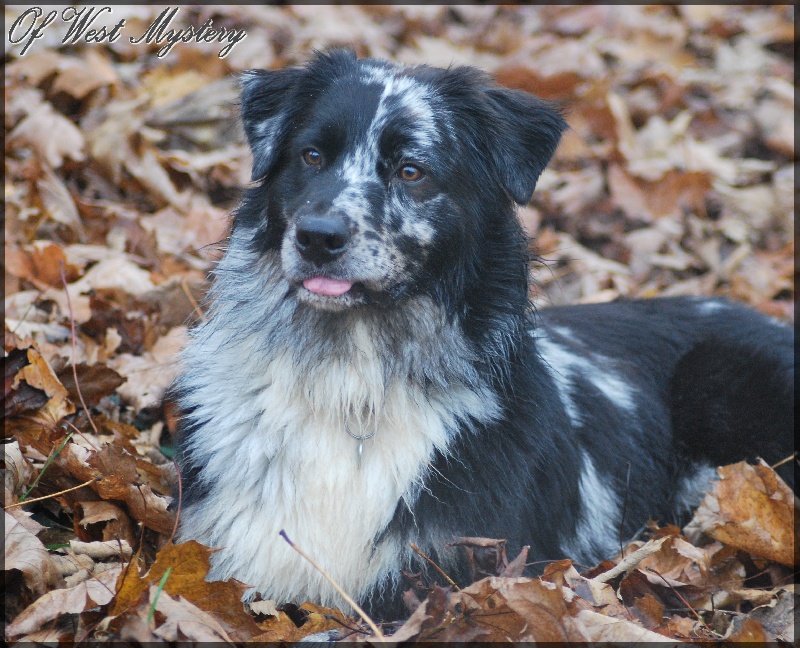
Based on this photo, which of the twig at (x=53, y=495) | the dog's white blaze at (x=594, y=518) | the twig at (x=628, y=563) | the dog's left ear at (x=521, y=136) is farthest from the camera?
the dog's white blaze at (x=594, y=518)

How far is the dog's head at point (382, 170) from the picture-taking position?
3.30 metres

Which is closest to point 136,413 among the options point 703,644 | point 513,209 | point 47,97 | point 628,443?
point 513,209

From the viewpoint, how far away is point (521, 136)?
145 inches

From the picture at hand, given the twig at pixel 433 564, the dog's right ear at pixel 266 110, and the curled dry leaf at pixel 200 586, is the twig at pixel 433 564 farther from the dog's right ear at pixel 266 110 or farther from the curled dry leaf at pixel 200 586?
the dog's right ear at pixel 266 110

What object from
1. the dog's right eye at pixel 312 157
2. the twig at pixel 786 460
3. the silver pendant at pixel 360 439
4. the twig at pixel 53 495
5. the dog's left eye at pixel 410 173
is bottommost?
the twig at pixel 786 460

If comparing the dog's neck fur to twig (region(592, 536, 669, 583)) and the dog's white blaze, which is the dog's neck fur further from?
the dog's white blaze

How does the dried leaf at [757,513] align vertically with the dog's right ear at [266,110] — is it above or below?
below

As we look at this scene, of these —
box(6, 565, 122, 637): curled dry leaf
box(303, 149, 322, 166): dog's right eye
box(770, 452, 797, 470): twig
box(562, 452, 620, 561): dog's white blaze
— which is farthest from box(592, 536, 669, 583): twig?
box(303, 149, 322, 166): dog's right eye

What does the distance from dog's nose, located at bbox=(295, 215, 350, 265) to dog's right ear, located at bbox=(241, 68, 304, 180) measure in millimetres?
586

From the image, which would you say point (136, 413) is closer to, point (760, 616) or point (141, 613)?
point (141, 613)

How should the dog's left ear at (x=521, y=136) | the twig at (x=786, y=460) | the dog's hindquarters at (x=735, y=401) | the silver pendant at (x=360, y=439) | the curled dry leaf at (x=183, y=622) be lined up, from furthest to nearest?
the dog's hindquarters at (x=735, y=401) → the twig at (x=786, y=460) → the dog's left ear at (x=521, y=136) → the silver pendant at (x=360, y=439) → the curled dry leaf at (x=183, y=622)

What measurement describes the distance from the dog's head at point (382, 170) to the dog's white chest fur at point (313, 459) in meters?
0.33

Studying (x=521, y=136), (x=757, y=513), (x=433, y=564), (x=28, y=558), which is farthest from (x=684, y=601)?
(x=28, y=558)

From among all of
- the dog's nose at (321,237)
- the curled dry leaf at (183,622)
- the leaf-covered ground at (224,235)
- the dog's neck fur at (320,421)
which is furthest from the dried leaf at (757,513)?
the curled dry leaf at (183,622)
